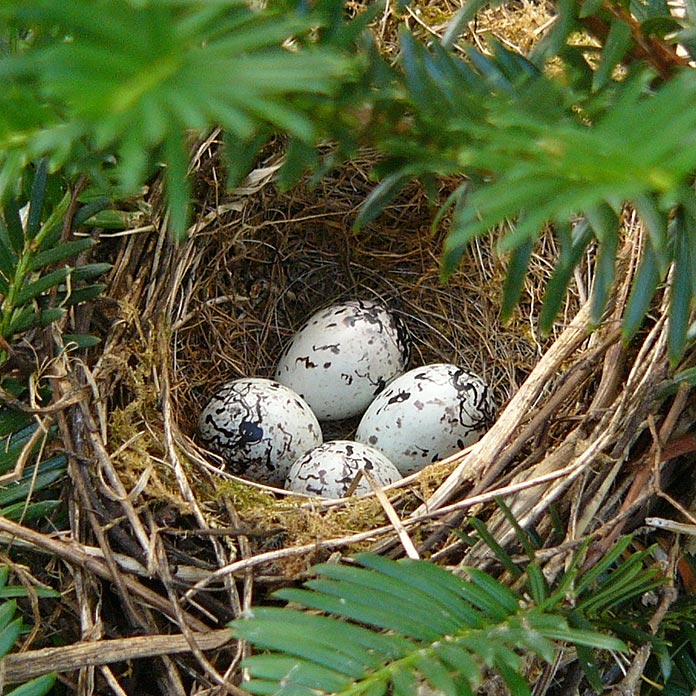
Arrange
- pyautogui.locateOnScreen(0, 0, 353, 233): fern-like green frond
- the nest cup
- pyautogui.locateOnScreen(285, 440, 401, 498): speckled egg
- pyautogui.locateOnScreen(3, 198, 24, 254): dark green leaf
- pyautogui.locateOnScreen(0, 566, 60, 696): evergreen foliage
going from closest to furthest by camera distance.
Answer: pyautogui.locateOnScreen(0, 0, 353, 233): fern-like green frond < pyautogui.locateOnScreen(0, 566, 60, 696): evergreen foliage < pyautogui.locateOnScreen(3, 198, 24, 254): dark green leaf < pyautogui.locateOnScreen(285, 440, 401, 498): speckled egg < the nest cup

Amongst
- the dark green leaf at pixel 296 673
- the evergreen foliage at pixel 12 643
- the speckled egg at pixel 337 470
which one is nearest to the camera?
the dark green leaf at pixel 296 673

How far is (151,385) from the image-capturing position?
1.10 m

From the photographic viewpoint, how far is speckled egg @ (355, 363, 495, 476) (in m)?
1.21

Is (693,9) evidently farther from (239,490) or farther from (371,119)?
(239,490)

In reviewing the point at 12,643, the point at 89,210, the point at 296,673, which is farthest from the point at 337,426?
the point at 296,673

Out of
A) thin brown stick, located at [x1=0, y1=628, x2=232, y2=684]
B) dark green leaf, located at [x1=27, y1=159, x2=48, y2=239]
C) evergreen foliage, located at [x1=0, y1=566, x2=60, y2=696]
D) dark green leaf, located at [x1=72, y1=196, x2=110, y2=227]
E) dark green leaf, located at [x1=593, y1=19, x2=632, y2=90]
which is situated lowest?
thin brown stick, located at [x1=0, y1=628, x2=232, y2=684]

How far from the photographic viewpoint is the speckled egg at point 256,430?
1207 mm

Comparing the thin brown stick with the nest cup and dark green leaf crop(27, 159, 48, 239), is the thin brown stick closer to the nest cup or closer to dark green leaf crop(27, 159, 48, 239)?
dark green leaf crop(27, 159, 48, 239)

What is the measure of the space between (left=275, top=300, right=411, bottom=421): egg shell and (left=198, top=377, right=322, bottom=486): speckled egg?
Result: 0.08 metres

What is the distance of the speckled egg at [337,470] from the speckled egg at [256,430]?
5 centimetres

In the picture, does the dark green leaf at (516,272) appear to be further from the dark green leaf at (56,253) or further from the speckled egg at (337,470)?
the speckled egg at (337,470)

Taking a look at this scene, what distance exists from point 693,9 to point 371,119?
11.4 inches

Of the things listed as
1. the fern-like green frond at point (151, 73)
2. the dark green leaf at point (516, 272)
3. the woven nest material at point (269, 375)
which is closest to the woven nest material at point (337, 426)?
the woven nest material at point (269, 375)

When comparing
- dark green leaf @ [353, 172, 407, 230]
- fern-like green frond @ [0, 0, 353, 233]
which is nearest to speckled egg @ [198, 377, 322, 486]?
dark green leaf @ [353, 172, 407, 230]
